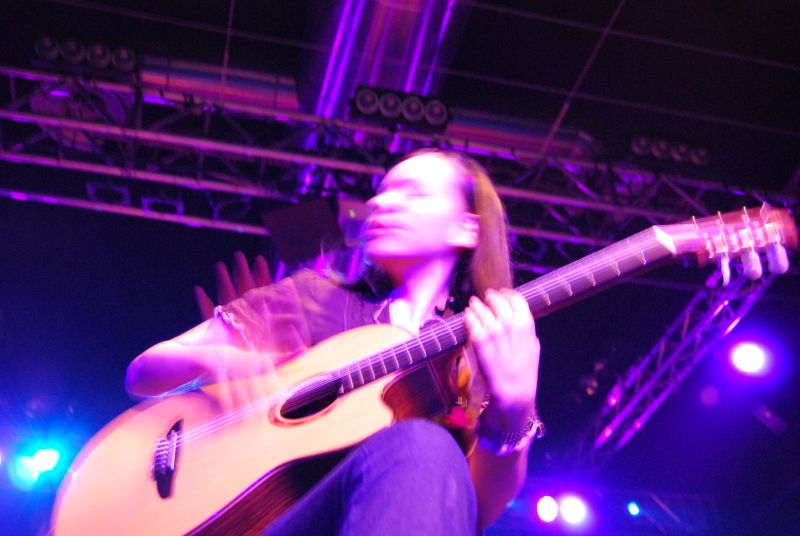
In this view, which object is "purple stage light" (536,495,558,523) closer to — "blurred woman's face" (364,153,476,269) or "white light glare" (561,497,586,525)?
"white light glare" (561,497,586,525)

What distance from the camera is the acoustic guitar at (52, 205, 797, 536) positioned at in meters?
1.39

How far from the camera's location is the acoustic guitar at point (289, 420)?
139 cm

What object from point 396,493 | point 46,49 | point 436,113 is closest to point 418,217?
point 396,493

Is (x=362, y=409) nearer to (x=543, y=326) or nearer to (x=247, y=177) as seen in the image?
(x=247, y=177)

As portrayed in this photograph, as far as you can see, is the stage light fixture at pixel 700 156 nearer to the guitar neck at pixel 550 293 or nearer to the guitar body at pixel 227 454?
the guitar neck at pixel 550 293

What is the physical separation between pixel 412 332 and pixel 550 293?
40 cm

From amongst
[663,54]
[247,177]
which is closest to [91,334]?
[247,177]

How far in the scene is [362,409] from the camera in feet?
4.87

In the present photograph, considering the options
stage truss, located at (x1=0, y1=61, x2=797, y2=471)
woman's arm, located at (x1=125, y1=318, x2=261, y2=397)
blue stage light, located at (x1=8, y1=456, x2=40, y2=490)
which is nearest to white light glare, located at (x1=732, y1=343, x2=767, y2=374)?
stage truss, located at (x1=0, y1=61, x2=797, y2=471)

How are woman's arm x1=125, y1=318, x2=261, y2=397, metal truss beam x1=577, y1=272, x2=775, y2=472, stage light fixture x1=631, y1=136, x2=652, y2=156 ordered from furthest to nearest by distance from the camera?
metal truss beam x1=577, y1=272, x2=775, y2=472 < stage light fixture x1=631, y1=136, x2=652, y2=156 < woman's arm x1=125, y1=318, x2=261, y2=397

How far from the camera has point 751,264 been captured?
1.81m

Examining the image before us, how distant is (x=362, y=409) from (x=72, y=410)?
8.33 m

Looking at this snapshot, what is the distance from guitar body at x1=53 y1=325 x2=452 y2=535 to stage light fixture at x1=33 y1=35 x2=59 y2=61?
16.3 ft

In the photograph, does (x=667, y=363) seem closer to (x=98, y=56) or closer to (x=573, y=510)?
(x=573, y=510)
